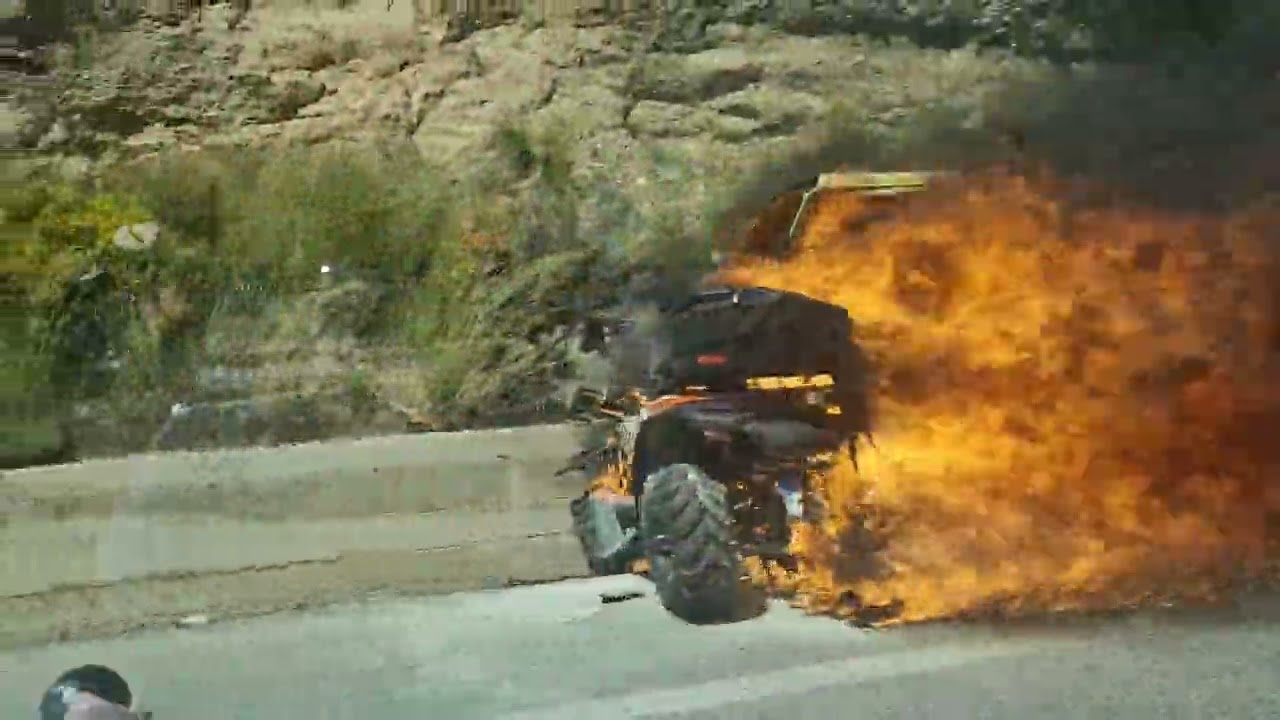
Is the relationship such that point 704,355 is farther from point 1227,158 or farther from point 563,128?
point 1227,158

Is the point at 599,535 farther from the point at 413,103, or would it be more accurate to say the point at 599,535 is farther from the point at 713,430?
the point at 413,103

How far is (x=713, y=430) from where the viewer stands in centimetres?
190

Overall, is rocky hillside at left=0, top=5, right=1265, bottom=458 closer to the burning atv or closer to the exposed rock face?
the exposed rock face

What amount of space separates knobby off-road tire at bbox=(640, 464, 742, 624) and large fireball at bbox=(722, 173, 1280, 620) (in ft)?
0.39

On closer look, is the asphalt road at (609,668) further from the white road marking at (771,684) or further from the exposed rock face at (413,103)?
the exposed rock face at (413,103)

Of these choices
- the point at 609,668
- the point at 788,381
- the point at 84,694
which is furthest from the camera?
the point at 788,381

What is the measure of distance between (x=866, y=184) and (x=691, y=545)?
0.64 metres

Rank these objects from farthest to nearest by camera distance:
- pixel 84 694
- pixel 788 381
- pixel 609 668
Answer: pixel 788 381 → pixel 609 668 → pixel 84 694

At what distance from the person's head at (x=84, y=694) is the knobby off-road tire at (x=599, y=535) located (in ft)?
2.19

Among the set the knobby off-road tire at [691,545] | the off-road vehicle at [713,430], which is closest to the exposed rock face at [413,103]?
the off-road vehicle at [713,430]

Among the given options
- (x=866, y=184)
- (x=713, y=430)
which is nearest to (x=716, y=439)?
(x=713, y=430)

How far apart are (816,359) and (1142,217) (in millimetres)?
628

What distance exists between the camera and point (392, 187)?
1.81 meters

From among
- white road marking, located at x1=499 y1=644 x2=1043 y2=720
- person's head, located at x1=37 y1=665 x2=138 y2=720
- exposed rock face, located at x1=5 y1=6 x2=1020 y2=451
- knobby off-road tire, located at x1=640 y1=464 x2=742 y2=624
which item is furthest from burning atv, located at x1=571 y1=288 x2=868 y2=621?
person's head, located at x1=37 y1=665 x2=138 y2=720
